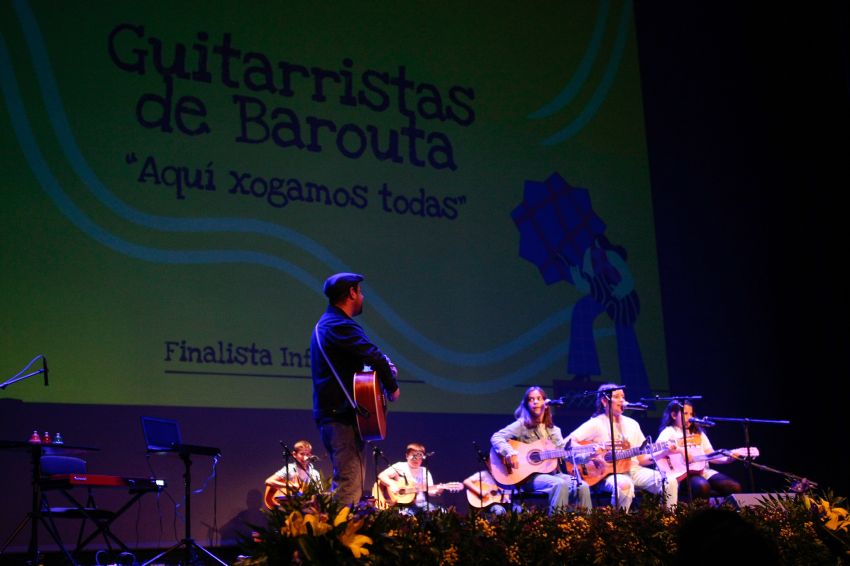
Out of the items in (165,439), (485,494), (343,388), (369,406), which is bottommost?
(485,494)

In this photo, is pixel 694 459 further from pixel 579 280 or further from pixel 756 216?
pixel 756 216

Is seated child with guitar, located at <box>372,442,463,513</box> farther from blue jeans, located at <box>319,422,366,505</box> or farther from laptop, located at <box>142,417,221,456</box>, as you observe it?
blue jeans, located at <box>319,422,366,505</box>

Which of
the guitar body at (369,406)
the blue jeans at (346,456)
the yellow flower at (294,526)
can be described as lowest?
the yellow flower at (294,526)

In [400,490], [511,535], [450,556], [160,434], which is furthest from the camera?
[400,490]

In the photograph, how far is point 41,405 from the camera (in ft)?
21.6

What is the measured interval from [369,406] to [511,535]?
1.27m

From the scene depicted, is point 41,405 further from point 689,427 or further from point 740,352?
point 740,352

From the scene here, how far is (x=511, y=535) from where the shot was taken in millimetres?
3545

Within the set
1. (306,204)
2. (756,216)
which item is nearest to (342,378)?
(306,204)

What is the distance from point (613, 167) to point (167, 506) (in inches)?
215

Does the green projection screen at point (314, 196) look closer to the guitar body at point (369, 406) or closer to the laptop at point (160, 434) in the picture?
the laptop at point (160, 434)

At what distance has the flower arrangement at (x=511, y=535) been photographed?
297 centimetres

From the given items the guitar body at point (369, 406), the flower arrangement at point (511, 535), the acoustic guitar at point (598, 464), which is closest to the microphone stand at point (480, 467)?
the acoustic guitar at point (598, 464)

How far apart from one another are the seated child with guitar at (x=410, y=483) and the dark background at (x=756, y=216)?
162 centimetres
